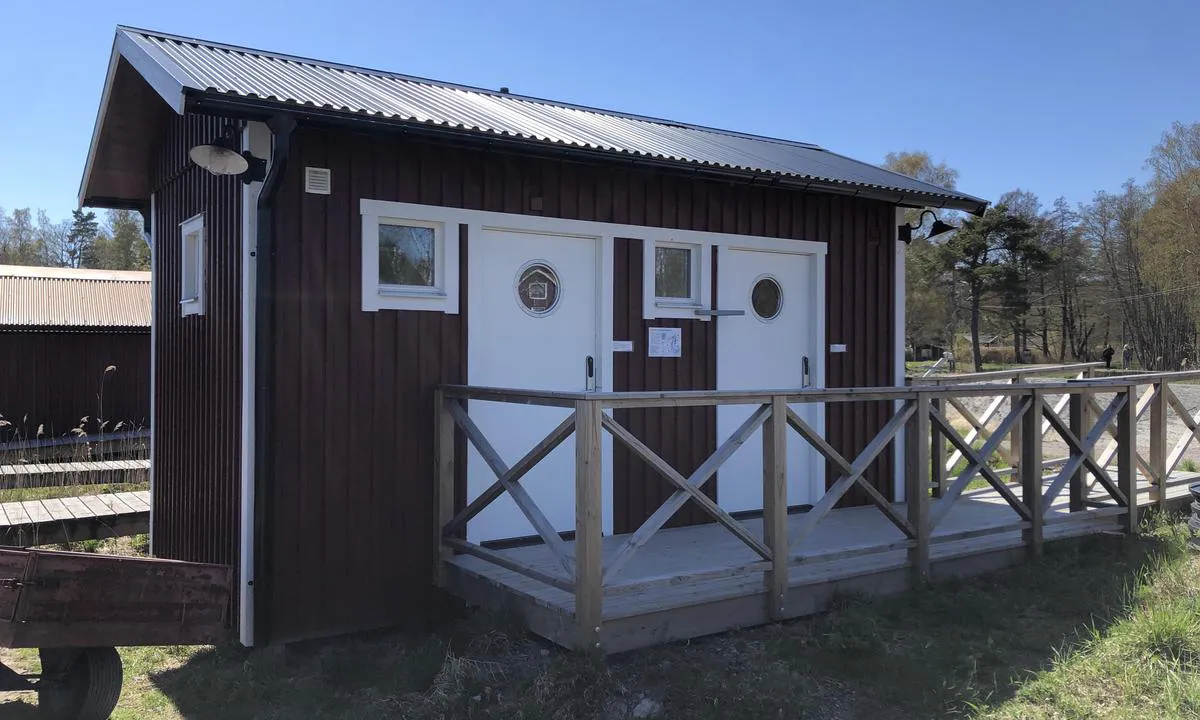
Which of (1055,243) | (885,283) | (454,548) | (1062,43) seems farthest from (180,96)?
(1055,243)

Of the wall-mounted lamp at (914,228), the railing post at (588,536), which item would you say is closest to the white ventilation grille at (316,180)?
the railing post at (588,536)

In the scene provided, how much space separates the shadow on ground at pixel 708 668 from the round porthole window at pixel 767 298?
2.35 meters

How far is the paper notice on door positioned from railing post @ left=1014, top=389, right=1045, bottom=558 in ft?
7.58

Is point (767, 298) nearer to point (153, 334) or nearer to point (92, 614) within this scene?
point (92, 614)

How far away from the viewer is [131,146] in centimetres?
689

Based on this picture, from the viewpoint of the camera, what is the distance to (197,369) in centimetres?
580

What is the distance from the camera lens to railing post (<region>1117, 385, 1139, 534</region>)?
6.45m

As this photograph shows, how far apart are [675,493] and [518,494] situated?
82 centimetres

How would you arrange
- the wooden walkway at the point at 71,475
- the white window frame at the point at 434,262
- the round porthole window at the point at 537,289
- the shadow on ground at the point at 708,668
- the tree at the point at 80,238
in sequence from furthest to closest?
the tree at the point at 80,238, the wooden walkway at the point at 71,475, the round porthole window at the point at 537,289, the white window frame at the point at 434,262, the shadow on ground at the point at 708,668

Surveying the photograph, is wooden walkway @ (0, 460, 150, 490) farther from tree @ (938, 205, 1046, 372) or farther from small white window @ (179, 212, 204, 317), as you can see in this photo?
tree @ (938, 205, 1046, 372)

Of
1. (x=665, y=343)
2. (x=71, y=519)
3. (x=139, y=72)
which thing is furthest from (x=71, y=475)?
(x=665, y=343)

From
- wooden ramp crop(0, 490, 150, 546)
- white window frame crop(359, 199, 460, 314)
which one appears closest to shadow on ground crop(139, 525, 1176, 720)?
white window frame crop(359, 199, 460, 314)

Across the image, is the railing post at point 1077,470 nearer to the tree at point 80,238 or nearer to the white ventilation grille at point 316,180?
the white ventilation grille at point 316,180

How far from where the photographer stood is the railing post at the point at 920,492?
204 inches
